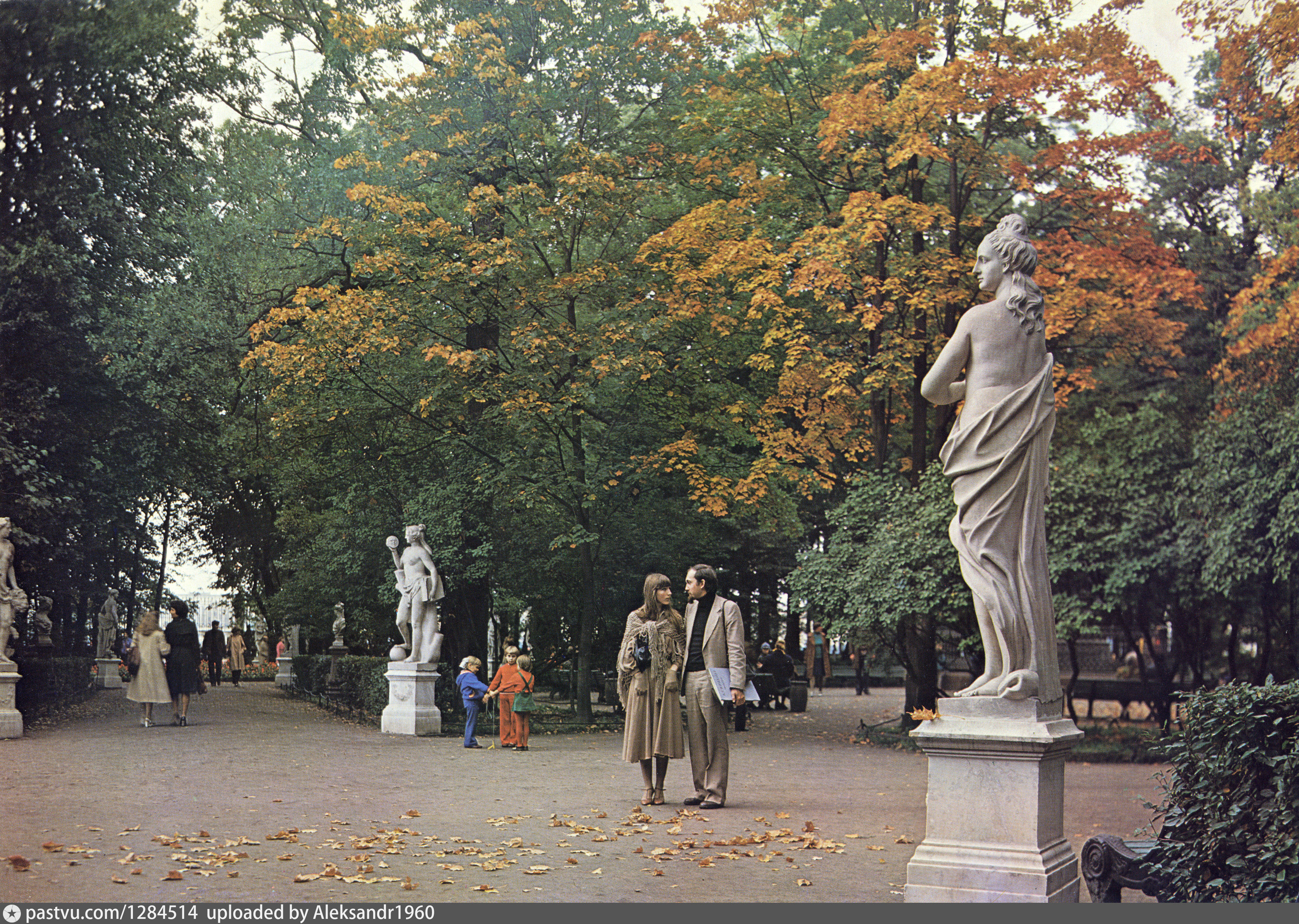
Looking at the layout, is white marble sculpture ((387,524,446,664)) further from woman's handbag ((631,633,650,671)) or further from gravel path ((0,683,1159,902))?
woman's handbag ((631,633,650,671))

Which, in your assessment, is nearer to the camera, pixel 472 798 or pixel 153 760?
pixel 472 798

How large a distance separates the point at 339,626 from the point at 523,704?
51.8 feet

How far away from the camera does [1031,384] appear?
6.04 m

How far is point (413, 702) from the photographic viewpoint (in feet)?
57.6

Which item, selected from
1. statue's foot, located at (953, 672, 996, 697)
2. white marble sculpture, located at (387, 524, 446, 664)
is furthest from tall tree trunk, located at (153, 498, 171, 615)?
statue's foot, located at (953, 672, 996, 697)

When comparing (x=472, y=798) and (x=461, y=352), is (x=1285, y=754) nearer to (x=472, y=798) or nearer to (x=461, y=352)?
(x=472, y=798)

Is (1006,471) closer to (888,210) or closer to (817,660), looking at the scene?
(888,210)

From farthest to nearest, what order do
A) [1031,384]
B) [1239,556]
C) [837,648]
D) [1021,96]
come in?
1. [837,648]
2. [1021,96]
3. [1239,556]
4. [1031,384]

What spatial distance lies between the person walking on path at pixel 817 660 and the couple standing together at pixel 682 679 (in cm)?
2600

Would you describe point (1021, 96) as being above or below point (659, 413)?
above

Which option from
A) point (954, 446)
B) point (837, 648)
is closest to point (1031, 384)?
point (954, 446)

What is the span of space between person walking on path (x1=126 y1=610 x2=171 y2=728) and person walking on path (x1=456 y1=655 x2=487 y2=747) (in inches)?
187

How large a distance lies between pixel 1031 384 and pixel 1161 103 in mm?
14164

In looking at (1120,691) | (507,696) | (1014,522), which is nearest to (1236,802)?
(1014,522)
